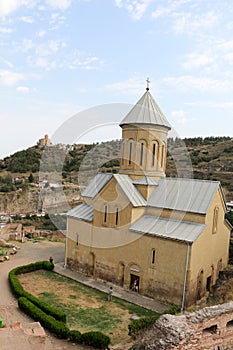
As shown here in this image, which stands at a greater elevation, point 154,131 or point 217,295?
point 154,131

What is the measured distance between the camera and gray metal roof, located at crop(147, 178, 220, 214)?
14833mm

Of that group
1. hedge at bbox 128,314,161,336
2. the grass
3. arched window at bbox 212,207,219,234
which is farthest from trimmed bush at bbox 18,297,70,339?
arched window at bbox 212,207,219,234

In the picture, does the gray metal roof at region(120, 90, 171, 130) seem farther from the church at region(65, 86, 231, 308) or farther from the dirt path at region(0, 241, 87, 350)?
the dirt path at region(0, 241, 87, 350)

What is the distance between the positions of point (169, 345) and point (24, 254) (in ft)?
56.9

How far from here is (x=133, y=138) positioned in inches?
695

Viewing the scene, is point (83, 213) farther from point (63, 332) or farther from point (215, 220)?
point (63, 332)

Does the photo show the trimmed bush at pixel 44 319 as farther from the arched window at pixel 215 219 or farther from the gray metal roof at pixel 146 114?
the gray metal roof at pixel 146 114

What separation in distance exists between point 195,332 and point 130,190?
30.7 ft

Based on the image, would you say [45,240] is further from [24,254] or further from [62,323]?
[62,323]

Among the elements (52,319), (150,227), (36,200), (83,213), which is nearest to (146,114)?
(150,227)

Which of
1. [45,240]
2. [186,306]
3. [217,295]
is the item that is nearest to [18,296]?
[186,306]

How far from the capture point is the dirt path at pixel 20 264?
10927 mm

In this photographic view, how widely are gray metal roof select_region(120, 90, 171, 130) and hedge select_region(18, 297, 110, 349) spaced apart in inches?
417

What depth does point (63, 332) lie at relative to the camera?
11172mm
